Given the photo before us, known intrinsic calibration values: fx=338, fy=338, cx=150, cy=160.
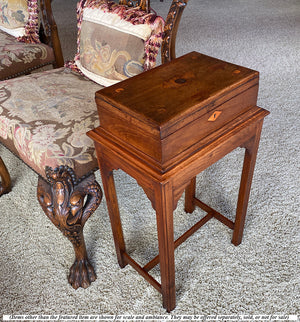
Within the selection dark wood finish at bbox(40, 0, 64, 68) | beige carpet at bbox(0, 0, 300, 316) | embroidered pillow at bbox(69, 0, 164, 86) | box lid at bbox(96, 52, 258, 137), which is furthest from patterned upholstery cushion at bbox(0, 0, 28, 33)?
box lid at bbox(96, 52, 258, 137)

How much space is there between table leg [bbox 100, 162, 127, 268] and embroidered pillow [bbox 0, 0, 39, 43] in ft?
4.00

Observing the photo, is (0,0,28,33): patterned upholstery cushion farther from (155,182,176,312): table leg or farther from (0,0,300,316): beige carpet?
(155,182,176,312): table leg

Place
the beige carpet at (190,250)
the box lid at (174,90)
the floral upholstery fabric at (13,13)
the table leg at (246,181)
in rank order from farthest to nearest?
the floral upholstery fabric at (13,13)
the beige carpet at (190,250)
the table leg at (246,181)
the box lid at (174,90)

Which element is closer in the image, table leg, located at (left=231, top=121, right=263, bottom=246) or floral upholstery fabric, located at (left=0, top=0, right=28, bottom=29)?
table leg, located at (left=231, top=121, right=263, bottom=246)

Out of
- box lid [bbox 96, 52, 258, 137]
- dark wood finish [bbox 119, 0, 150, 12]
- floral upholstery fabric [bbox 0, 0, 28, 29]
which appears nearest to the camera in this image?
box lid [bbox 96, 52, 258, 137]

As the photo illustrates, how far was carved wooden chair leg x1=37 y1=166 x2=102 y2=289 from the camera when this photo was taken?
1.05 metres

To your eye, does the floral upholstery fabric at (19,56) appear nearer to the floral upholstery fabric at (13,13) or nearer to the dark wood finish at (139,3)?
the floral upholstery fabric at (13,13)

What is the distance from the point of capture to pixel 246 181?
1.11 m

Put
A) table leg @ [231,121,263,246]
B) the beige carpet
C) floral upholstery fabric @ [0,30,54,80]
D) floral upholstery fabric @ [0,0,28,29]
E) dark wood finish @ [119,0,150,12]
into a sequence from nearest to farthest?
table leg @ [231,121,263,246], the beige carpet, dark wood finish @ [119,0,150,12], floral upholstery fabric @ [0,30,54,80], floral upholstery fabric @ [0,0,28,29]

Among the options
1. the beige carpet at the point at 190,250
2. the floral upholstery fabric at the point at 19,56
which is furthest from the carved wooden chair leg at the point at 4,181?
the floral upholstery fabric at the point at 19,56

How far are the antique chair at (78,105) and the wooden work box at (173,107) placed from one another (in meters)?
0.26

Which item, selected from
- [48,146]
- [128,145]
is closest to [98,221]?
[48,146]

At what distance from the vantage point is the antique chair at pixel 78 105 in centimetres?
108

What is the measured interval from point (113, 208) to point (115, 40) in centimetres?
63
